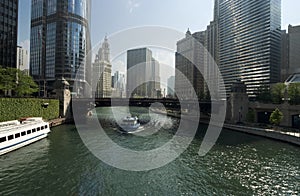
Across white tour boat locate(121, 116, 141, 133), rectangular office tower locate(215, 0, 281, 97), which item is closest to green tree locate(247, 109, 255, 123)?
white tour boat locate(121, 116, 141, 133)

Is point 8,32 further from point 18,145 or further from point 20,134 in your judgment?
point 18,145

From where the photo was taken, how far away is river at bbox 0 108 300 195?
797 inches

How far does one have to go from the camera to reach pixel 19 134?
3597 centimetres

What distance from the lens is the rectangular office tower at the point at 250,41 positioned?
484ft

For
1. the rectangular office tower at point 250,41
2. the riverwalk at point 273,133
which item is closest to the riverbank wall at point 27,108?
the riverwalk at point 273,133

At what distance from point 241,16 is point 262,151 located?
491 ft

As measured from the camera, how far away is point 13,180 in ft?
71.7

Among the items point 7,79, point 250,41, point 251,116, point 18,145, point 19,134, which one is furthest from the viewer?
point 250,41

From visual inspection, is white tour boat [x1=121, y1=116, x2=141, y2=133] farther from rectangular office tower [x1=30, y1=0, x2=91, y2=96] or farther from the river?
rectangular office tower [x1=30, y1=0, x2=91, y2=96]

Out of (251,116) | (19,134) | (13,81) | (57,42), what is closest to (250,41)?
(251,116)

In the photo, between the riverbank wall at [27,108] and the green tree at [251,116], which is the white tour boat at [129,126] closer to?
the riverbank wall at [27,108]

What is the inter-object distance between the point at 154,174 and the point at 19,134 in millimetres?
25352

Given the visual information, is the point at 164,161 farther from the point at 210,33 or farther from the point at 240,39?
the point at 210,33

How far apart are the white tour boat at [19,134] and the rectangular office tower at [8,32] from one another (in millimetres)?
61128
